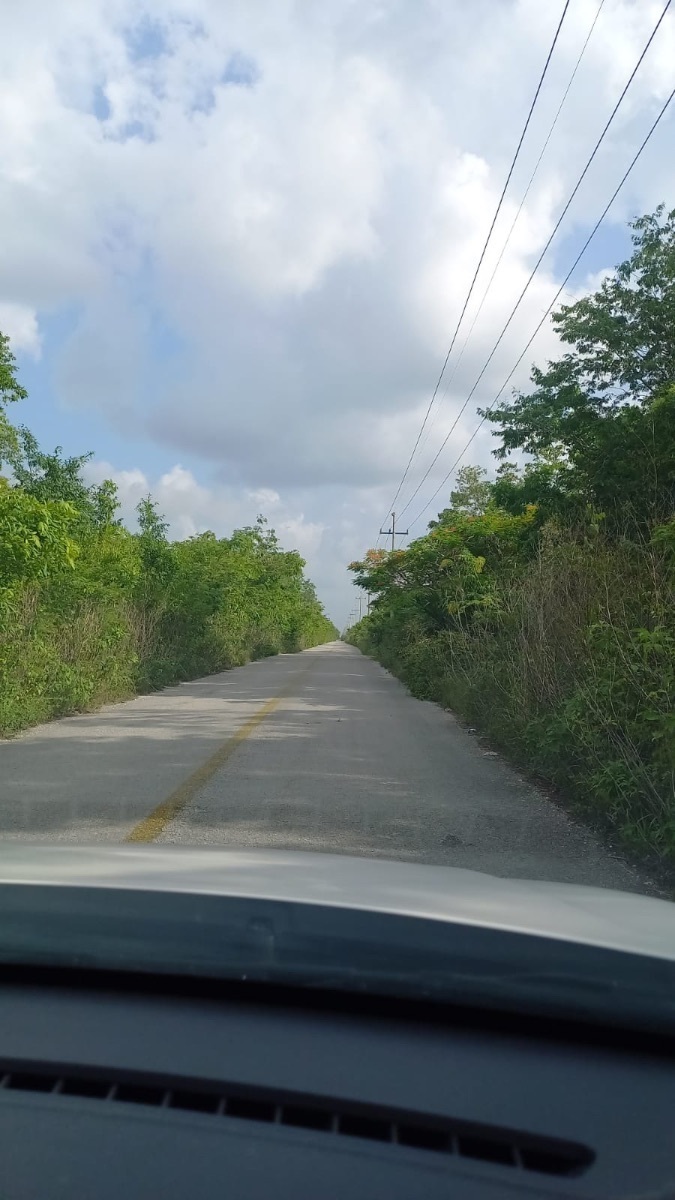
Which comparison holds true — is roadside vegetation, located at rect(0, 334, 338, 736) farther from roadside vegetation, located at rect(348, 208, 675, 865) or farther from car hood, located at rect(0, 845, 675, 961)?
car hood, located at rect(0, 845, 675, 961)

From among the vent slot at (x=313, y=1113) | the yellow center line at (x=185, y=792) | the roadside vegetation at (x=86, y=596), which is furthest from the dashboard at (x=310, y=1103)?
the roadside vegetation at (x=86, y=596)

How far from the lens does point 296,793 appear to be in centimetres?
931

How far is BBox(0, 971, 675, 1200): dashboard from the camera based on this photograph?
1.95 m

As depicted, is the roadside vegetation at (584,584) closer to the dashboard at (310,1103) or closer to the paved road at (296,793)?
the paved road at (296,793)

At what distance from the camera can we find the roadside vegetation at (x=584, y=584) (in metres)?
8.16

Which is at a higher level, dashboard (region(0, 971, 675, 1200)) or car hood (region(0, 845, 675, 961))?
car hood (region(0, 845, 675, 961))

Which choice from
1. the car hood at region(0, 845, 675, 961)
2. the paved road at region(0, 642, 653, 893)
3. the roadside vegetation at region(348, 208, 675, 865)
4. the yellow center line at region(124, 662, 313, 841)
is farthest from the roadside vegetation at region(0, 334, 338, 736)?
the car hood at region(0, 845, 675, 961)

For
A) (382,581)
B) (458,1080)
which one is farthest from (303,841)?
(382,581)

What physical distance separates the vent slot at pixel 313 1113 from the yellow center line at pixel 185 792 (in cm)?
510

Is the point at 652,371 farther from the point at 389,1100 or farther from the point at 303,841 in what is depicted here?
the point at 389,1100

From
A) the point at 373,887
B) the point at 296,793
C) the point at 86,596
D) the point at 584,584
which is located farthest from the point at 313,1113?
the point at 86,596

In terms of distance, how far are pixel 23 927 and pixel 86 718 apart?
46.8 ft

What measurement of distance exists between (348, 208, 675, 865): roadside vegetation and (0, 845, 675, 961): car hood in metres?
3.45

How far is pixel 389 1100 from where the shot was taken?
2150 millimetres
